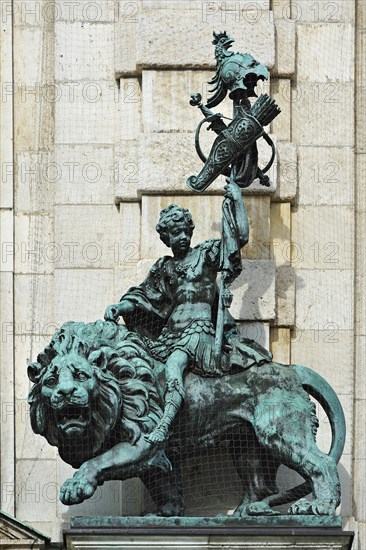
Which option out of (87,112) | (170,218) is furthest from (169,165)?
(170,218)

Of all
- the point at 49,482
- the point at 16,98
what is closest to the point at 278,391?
the point at 49,482

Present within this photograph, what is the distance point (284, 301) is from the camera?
1950cm

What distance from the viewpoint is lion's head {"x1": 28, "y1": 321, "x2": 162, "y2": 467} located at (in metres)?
17.8

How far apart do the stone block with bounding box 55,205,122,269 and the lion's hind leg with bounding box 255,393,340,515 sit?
200 centimetres

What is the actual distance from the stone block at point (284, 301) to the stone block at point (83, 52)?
2009 mm

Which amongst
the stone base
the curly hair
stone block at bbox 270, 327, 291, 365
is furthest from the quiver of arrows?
the stone base

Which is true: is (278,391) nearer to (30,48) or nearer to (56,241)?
(56,241)

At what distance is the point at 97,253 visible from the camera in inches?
771

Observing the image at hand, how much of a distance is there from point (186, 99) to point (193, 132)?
26 cm

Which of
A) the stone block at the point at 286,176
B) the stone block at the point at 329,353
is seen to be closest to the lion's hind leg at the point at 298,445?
the stone block at the point at 329,353

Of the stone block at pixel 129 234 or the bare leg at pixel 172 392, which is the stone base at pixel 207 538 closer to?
the bare leg at pixel 172 392

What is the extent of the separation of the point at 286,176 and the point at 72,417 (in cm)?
290

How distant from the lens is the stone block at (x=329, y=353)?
1944cm

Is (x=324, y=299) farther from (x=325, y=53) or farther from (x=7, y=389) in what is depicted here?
(x=7, y=389)
